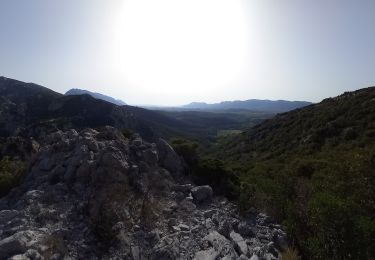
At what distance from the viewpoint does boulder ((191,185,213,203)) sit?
21.6 metres

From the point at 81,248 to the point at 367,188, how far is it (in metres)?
15.5

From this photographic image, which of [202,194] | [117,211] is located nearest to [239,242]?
[117,211]

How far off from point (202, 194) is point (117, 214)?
267 inches

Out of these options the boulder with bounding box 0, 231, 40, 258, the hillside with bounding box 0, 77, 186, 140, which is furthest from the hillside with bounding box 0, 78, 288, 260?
the hillside with bounding box 0, 77, 186, 140

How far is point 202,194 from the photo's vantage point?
71.8 feet

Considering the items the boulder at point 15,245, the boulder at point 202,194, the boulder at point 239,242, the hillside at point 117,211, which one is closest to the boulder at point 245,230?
the hillside at point 117,211

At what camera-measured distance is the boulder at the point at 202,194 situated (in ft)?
70.9

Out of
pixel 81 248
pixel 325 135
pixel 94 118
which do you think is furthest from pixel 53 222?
pixel 94 118

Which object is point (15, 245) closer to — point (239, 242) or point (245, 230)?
point (239, 242)

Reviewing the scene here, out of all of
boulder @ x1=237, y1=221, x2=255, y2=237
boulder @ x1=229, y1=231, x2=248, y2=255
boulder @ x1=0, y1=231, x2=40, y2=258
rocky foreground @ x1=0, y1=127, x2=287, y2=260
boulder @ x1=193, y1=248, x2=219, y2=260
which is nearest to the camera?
boulder @ x1=0, y1=231, x2=40, y2=258

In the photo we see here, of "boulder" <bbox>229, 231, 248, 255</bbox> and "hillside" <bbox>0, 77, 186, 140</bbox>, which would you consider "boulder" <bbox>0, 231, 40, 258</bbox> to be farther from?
"hillside" <bbox>0, 77, 186, 140</bbox>

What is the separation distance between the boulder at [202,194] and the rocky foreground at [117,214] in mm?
63

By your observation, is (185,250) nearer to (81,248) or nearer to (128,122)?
(81,248)

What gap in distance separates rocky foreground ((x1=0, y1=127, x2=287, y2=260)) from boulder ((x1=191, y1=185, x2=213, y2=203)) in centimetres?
6
